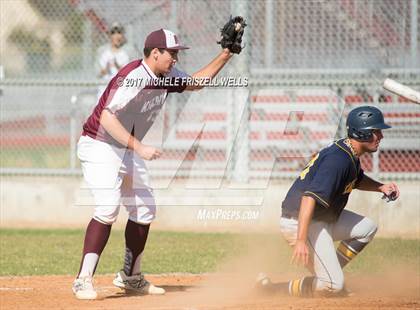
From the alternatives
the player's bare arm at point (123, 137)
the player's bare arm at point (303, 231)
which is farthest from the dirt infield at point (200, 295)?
the player's bare arm at point (123, 137)

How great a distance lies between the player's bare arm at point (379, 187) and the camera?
7711 millimetres

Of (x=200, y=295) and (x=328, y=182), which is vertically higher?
(x=328, y=182)

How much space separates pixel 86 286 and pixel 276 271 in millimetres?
2592

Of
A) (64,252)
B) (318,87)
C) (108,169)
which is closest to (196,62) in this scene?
(318,87)

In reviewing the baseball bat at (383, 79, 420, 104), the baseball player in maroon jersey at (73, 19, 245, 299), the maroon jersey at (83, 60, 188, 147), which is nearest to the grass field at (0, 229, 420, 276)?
the baseball player in maroon jersey at (73, 19, 245, 299)

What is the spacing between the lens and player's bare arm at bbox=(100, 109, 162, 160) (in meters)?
7.07

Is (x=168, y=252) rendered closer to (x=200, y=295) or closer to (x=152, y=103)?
(x=200, y=295)

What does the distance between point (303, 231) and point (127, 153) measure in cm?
166

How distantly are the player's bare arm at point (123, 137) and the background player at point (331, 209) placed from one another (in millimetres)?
1256

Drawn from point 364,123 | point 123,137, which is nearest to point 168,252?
point 123,137

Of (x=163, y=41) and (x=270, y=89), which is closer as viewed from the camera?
(x=163, y=41)

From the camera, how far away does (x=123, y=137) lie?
720 centimetres

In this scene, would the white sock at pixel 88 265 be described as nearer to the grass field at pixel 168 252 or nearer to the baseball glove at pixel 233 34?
the grass field at pixel 168 252

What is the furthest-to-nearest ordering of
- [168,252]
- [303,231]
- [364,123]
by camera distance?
[168,252], [364,123], [303,231]
